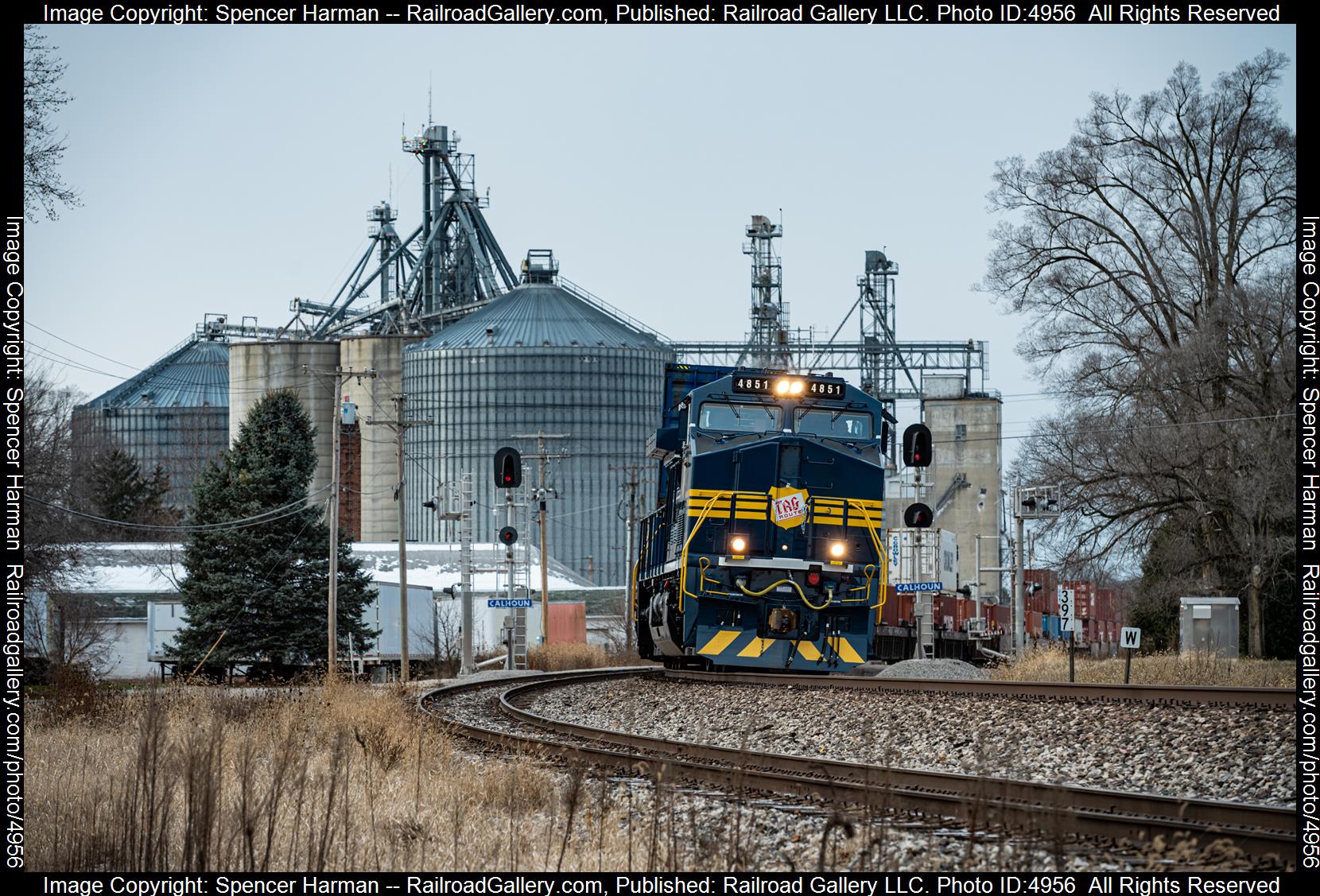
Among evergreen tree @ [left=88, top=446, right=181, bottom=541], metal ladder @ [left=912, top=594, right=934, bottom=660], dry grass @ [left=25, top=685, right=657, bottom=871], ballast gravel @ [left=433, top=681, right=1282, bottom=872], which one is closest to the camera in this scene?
ballast gravel @ [left=433, top=681, right=1282, bottom=872]

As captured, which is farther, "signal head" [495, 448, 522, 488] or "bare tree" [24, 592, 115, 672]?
"bare tree" [24, 592, 115, 672]

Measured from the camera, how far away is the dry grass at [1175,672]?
21.8 m

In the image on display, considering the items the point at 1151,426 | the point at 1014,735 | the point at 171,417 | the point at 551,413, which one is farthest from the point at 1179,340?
the point at 171,417

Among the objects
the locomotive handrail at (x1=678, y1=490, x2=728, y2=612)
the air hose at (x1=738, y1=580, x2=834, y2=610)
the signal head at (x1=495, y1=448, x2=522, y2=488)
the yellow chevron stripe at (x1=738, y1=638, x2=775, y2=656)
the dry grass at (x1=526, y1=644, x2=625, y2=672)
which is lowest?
the dry grass at (x1=526, y1=644, x2=625, y2=672)

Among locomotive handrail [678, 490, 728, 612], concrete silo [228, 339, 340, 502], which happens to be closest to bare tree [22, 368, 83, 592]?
locomotive handrail [678, 490, 728, 612]

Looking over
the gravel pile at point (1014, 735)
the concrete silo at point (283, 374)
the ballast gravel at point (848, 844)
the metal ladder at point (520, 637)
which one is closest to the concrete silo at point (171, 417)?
the concrete silo at point (283, 374)

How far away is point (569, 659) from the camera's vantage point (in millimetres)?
45562

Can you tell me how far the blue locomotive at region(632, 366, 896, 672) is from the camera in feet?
72.9

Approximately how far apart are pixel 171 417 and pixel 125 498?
83.6 ft

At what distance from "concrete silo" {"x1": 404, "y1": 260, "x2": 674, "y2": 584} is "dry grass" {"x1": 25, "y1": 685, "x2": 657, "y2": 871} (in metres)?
68.0

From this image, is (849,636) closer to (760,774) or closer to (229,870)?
(760,774)

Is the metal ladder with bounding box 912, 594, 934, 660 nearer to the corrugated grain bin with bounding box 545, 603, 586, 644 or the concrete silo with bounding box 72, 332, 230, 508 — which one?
the corrugated grain bin with bounding box 545, 603, 586, 644
